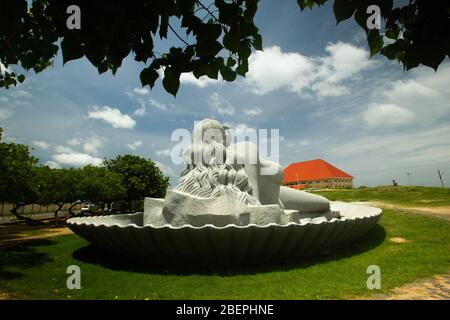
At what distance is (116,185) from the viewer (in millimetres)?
23688

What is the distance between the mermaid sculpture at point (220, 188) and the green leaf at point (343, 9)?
5045 millimetres

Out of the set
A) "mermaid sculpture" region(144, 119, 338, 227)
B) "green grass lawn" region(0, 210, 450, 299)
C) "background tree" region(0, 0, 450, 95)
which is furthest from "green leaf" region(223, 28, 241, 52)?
"mermaid sculpture" region(144, 119, 338, 227)

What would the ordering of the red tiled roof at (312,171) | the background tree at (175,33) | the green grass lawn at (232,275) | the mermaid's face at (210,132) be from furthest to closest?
1. the red tiled roof at (312,171)
2. the mermaid's face at (210,132)
3. the green grass lawn at (232,275)
4. the background tree at (175,33)

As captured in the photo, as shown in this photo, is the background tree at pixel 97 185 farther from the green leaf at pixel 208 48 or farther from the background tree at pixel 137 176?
the green leaf at pixel 208 48

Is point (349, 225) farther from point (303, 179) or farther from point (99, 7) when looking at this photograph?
point (303, 179)

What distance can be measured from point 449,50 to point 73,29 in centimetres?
265

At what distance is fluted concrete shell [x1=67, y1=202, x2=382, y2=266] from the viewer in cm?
584

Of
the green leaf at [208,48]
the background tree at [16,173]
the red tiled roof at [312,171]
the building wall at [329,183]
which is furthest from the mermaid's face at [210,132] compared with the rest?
the red tiled roof at [312,171]

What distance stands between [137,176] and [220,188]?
23561 mm

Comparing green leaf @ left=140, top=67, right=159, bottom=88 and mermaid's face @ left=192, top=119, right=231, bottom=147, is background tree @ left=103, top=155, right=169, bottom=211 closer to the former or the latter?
mermaid's face @ left=192, top=119, right=231, bottom=147

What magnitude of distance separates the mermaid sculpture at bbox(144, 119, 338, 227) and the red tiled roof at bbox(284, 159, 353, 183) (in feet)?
159

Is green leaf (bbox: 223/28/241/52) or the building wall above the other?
the building wall

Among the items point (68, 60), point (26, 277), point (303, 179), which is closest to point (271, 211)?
point (26, 277)

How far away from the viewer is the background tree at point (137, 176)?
28891 mm
